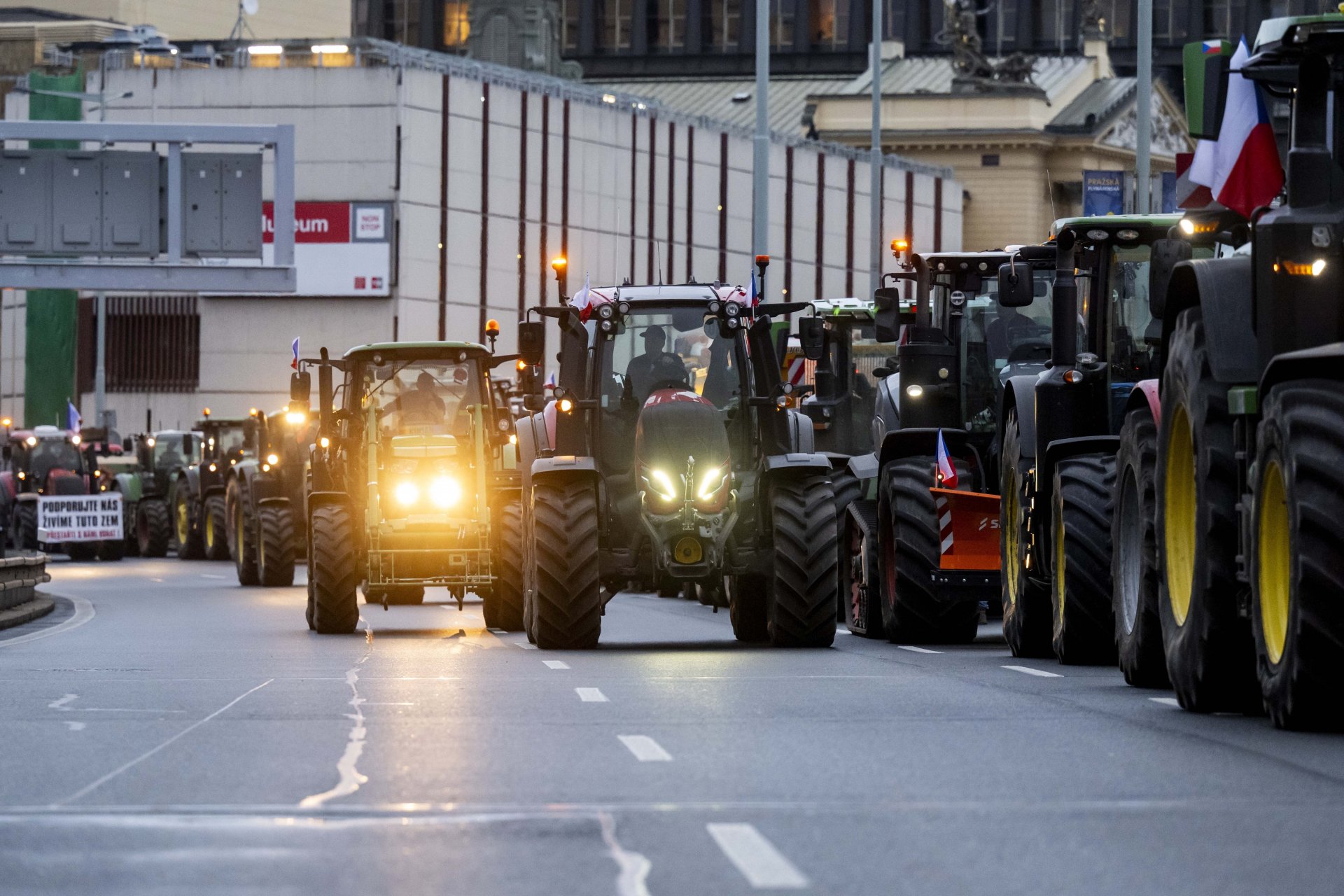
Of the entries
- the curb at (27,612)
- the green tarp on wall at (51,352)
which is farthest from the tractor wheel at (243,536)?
the green tarp on wall at (51,352)

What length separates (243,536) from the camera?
132ft

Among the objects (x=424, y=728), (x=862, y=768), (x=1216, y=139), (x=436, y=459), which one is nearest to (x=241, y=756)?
(x=424, y=728)

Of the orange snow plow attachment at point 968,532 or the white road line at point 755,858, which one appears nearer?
the white road line at point 755,858

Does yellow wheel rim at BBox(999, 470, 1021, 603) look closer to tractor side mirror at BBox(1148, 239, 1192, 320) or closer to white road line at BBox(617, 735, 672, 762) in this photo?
tractor side mirror at BBox(1148, 239, 1192, 320)

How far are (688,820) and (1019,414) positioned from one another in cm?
1015

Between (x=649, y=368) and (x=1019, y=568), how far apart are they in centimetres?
381

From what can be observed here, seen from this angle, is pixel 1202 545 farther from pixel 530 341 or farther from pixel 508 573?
pixel 508 573

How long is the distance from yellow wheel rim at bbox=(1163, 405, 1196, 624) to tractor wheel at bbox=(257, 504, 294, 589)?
83.0 ft

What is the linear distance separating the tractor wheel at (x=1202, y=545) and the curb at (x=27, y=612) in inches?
623

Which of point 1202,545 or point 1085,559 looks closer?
point 1202,545

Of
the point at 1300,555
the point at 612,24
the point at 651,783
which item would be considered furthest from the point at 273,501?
the point at 612,24

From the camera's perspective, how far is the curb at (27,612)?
Answer: 1081 inches

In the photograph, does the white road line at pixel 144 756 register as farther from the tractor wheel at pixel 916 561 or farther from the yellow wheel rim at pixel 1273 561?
the tractor wheel at pixel 916 561

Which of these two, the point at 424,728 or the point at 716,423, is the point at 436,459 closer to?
the point at 716,423
